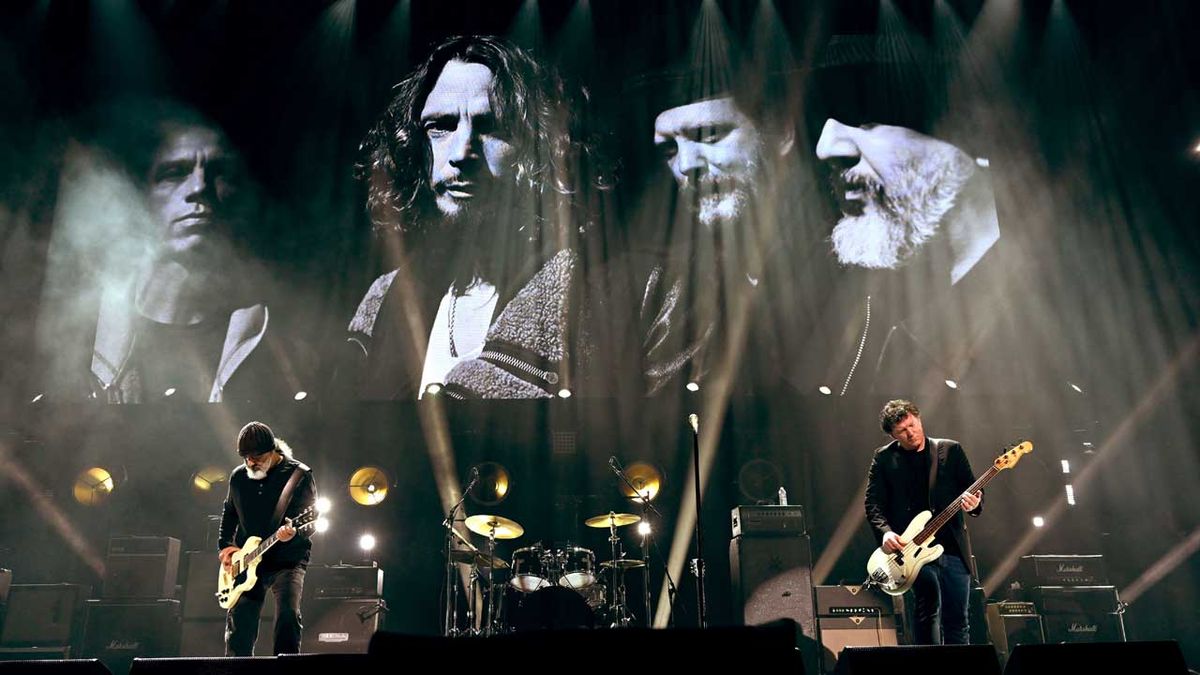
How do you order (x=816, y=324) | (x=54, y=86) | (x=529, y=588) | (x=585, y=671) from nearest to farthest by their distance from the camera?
(x=585, y=671)
(x=529, y=588)
(x=816, y=324)
(x=54, y=86)

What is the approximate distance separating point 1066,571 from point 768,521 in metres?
2.81

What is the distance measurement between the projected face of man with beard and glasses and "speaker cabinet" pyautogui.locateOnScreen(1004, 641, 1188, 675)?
6577 millimetres

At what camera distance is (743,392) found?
9266mm

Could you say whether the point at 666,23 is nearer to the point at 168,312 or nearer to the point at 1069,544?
the point at 168,312

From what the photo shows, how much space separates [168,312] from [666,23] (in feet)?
20.8

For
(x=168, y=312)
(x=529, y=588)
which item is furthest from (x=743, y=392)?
(x=168, y=312)

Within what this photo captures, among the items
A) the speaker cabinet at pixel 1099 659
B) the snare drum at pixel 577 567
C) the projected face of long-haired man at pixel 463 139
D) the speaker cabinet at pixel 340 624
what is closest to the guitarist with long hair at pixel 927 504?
the speaker cabinet at pixel 1099 659

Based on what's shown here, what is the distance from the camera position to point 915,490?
502 centimetres

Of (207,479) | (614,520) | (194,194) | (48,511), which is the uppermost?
(194,194)

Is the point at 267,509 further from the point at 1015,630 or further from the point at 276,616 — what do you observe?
the point at 1015,630

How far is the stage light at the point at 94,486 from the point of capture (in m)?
9.68

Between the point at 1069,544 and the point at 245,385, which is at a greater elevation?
the point at 245,385

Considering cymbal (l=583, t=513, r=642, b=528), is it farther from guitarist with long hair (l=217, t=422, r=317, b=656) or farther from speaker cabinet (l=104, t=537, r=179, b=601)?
speaker cabinet (l=104, t=537, r=179, b=601)

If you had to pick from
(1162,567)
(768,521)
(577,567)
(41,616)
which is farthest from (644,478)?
(41,616)
